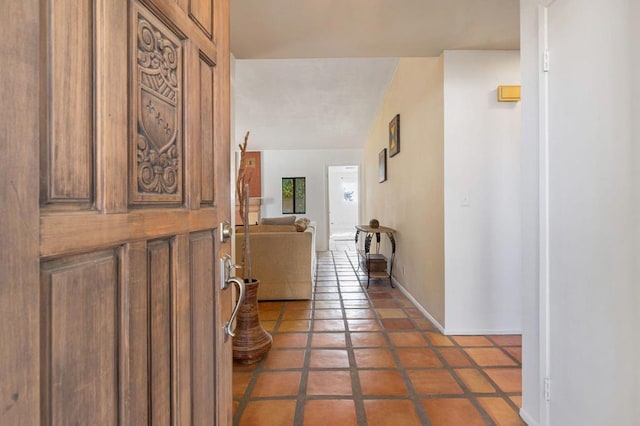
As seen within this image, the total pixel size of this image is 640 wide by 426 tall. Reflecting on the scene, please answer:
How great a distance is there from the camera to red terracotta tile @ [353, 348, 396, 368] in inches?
85.4

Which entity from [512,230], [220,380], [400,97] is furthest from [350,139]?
[220,380]

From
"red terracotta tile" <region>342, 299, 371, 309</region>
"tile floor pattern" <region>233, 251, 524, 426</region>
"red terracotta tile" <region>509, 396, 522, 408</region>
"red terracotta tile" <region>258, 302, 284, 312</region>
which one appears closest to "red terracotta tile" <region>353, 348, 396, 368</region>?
"tile floor pattern" <region>233, 251, 524, 426</region>

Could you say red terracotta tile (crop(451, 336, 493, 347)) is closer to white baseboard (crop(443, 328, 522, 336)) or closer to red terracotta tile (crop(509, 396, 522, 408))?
white baseboard (crop(443, 328, 522, 336))

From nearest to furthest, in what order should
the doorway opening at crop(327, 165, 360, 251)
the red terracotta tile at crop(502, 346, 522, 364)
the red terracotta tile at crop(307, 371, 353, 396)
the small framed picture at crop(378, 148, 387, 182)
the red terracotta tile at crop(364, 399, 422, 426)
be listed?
the red terracotta tile at crop(364, 399, 422, 426)
the red terracotta tile at crop(307, 371, 353, 396)
the red terracotta tile at crop(502, 346, 522, 364)
the small framed picture at crop(378, 148, 387, 182)
the doorway opening at crop(327, 165, 360, 251)

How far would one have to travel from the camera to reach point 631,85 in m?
1.04

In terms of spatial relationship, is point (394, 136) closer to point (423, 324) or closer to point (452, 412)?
point (423, 324)

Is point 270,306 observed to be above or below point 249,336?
below

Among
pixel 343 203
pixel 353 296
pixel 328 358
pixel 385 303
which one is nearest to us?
pixel 328 358

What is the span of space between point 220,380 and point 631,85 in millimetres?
A: 1540

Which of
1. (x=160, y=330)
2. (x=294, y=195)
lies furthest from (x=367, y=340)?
(x=294, y=195)

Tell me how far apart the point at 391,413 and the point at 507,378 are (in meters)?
0.87

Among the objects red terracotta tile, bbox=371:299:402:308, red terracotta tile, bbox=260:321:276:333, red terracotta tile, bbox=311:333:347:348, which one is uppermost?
red terracotta tile, bbox=371:299:402:308

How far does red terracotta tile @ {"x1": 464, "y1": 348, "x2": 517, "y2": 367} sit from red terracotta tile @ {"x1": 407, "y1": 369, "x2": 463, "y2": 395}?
335 millimetres

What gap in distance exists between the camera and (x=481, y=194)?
2.66m
